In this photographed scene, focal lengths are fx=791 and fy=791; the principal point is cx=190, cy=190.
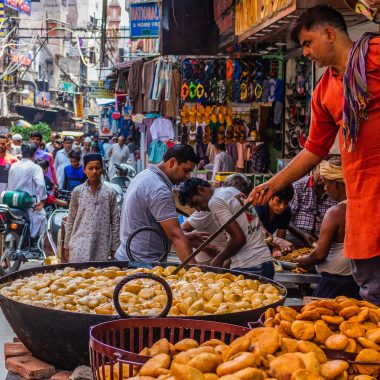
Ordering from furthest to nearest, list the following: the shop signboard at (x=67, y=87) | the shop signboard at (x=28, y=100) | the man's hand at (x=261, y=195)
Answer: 1. the shop signboard at (x=67, y=87)
2. the shop signboard at (x=28, y=100)
3. the man's hand at (x=261, y=195)

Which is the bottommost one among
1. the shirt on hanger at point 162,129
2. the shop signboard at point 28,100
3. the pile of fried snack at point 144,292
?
the pile of fried snack at point 144,292

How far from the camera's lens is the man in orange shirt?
3.73 meters

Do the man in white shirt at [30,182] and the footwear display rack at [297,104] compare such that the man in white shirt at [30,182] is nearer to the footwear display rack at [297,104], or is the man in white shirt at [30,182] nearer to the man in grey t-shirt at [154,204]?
the footwear display rack at [297,104]

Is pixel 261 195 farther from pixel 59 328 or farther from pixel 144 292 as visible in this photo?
pixel 59 328

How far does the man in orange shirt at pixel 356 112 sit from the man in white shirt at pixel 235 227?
2717 mm

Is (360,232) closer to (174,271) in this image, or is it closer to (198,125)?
(174,271)

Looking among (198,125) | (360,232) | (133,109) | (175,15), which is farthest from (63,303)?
(133,109)

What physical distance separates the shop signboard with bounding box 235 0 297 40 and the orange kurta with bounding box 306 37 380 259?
2.85 m

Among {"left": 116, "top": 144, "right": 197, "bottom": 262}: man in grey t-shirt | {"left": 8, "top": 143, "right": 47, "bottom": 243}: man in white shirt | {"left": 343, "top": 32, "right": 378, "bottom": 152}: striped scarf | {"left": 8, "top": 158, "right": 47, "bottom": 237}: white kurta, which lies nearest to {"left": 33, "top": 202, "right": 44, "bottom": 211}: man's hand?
{"left": 8, "top": 143, "right": 47, "bottom": 243}: man in white shirt

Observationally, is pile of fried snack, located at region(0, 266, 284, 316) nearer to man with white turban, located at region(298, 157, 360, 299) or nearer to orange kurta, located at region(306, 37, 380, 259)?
orange kurta, located at region(306, 37, 380, 259)

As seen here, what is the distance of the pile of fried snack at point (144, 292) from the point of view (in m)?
3.87

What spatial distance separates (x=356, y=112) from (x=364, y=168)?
289 millimetres

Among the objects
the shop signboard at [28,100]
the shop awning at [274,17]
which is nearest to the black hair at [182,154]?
the shop awning at [274,17]

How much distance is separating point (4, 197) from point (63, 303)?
836 cm
